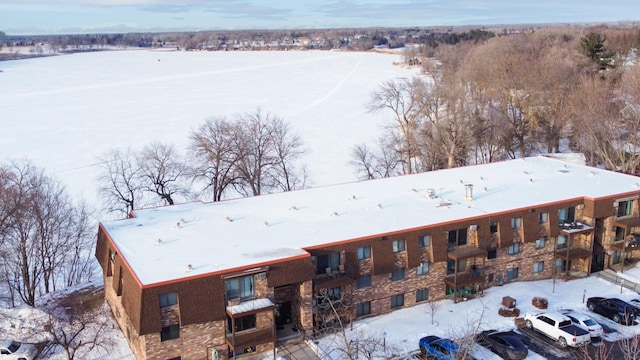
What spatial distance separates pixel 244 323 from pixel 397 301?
8685 millimetres

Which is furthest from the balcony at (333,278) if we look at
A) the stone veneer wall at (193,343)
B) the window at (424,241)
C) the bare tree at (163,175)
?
the bare tree at (163,175)

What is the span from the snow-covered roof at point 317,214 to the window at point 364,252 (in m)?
0.75

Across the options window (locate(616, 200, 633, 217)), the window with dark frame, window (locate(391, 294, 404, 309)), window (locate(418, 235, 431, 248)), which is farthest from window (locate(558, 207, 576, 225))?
window (locate(391, 294, 404, 309))

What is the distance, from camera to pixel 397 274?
1230 inches

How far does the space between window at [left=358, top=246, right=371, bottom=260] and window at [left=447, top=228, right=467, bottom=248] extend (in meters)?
4.87

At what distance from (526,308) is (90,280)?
2697 centimetres

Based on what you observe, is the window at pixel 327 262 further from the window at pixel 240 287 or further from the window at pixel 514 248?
the window at pixel 514 248

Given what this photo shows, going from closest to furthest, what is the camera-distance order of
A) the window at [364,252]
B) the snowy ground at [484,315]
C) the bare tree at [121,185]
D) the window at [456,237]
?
the snowy ground at [484,315] < the window at [364,252] < the window at [456,237] < the bare tree at [121,185]

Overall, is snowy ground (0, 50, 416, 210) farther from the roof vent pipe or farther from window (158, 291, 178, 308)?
window (158, 291, 178, 308)

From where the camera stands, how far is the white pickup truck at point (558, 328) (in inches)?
1080

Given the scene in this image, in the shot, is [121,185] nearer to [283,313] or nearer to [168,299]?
[283,313]

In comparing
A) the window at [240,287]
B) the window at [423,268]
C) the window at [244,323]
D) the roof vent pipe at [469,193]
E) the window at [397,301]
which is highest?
the roof vent pipe at [469,193]

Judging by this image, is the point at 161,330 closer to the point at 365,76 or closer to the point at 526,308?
the point at 526,308

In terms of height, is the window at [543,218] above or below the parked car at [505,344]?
above
